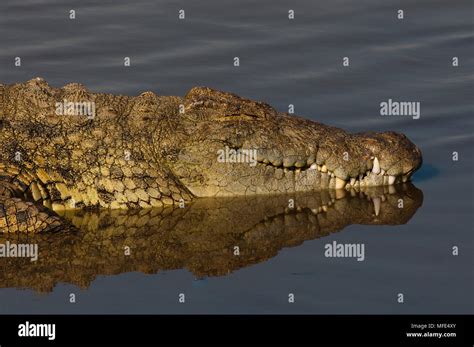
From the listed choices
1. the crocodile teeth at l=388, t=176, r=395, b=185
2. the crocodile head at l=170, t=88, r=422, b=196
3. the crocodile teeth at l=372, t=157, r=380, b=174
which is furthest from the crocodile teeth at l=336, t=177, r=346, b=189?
the crocodile teeth at l=388, t=176, r=395, b=185

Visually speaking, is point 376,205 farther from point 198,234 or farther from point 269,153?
point 198,234

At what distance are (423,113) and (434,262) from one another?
4484 mm

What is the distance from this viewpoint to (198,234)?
13.3 m

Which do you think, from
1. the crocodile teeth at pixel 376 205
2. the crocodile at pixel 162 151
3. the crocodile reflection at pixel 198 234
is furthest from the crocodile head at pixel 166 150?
the crocodile teeth at pixel 376 205

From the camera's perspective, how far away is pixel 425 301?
11609 millimetres

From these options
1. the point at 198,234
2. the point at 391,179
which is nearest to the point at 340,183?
the point at 391,179

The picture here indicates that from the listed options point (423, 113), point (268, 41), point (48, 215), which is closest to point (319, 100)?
point (423, 113)

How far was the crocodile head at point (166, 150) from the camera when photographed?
44.5ft

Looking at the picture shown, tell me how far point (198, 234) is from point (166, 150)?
99 centimetres

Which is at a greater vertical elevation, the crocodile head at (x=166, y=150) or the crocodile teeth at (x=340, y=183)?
the crocodile head at (x=166, y=150)

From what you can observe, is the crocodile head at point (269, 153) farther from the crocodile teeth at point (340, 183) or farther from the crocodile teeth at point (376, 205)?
the crocodile teeth at point (376, 205)

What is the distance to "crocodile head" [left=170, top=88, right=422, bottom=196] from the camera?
45.6 feet

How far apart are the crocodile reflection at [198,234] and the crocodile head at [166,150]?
6.7 inches

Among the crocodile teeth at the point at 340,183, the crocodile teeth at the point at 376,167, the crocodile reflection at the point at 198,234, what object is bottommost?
the crocodile reflection at the point at 198,234
